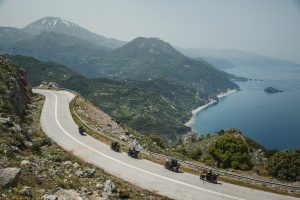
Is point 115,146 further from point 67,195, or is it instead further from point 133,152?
point 67,195

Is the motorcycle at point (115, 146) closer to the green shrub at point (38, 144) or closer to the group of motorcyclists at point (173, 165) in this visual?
the group of motorcyclists at point (173, 165)

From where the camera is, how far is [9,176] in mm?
19031

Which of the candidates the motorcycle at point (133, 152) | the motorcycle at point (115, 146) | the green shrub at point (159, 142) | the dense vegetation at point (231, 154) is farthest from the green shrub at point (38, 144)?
the green shrub at point (159, 142)

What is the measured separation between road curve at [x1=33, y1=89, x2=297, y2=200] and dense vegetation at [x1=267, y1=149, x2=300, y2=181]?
8758mm

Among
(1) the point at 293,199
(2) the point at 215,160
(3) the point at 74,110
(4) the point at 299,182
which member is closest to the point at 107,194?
(1) the point at 293,199

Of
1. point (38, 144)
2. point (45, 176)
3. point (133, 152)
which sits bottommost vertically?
point (38, 144)

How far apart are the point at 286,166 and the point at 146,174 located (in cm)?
Result: 1722

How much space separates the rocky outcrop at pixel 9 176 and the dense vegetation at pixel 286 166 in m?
→ 28.8

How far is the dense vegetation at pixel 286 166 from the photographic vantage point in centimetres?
3534

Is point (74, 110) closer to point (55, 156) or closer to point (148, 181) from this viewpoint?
point (55, 156)

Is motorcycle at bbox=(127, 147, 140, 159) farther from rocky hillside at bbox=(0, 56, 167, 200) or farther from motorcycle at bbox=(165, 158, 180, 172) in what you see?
rocky hillside at bbox=(0, 56, 167, 200)

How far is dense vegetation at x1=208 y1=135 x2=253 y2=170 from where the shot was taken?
4328cm

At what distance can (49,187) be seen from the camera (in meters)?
21.9

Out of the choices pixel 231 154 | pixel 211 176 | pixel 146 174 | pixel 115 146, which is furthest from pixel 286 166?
pixel 115 146
